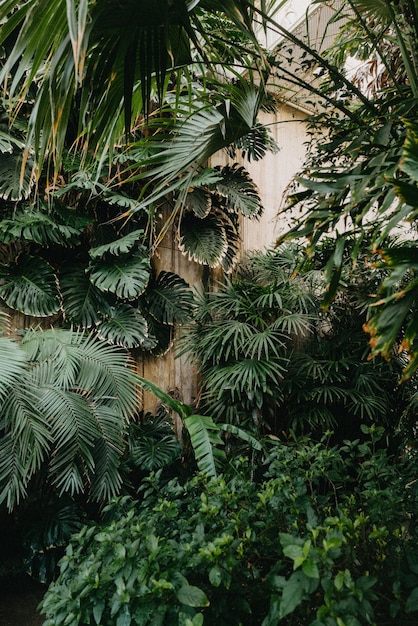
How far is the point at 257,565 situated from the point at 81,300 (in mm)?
1950

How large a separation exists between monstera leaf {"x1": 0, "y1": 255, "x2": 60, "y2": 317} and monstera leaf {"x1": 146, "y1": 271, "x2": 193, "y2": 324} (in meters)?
0.62

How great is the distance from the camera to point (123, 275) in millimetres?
3008

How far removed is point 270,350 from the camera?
321 centimetres

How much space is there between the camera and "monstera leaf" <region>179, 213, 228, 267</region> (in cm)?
332

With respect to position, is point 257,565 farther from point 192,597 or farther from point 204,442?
point 204,442

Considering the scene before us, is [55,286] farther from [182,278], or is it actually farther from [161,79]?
[161,79]

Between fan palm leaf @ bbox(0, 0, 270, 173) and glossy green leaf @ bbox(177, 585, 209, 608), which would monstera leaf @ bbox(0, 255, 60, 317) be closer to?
fan palm leaf @ bbox(0, 0, 270, 173)

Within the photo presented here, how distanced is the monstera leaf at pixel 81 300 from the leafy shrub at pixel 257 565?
4.98ft

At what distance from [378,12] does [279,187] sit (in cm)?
198

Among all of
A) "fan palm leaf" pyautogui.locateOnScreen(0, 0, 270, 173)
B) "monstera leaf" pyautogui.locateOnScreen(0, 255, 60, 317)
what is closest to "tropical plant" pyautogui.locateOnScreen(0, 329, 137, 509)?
"monstera leaf" pyautogui.locateOnScreen(0, 255, 60, 317)

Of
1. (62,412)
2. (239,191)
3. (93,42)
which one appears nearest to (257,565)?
(62,412)

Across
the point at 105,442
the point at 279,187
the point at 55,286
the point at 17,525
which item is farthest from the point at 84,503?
the point at 279,187

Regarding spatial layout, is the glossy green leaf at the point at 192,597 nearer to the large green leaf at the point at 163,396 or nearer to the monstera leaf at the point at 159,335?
the large green leaf at the point at 163,396

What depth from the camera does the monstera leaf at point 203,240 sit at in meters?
3.32
